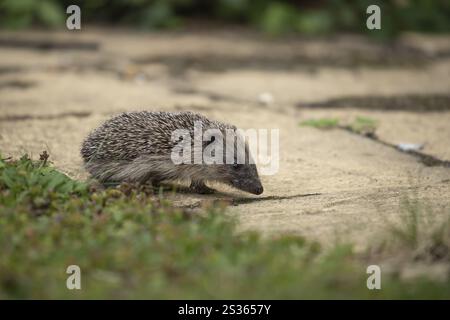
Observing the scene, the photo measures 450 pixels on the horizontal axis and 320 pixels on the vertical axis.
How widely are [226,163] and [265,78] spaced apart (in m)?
5.68

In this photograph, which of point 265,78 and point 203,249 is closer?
point 203,249

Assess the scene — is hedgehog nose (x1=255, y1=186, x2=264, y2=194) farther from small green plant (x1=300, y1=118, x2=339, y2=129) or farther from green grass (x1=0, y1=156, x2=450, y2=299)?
small green plant (x1=300, y1=118, x2=339, y2=129)

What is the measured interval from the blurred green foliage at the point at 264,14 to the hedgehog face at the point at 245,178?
955 cm

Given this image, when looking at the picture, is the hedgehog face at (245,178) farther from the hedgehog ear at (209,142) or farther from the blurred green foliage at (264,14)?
the blurred green foliage at (264,14)

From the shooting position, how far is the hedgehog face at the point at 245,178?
604 cm

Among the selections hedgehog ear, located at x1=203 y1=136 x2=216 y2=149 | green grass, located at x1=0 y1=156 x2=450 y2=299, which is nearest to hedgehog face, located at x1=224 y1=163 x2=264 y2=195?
hedgehog ear, located at x1=203 y1=136 x2=216 y2=149

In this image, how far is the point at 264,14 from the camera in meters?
16.0

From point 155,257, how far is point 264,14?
12.5 metres

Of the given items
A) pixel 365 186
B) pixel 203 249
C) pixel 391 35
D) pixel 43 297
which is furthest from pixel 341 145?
pixel 391 35
